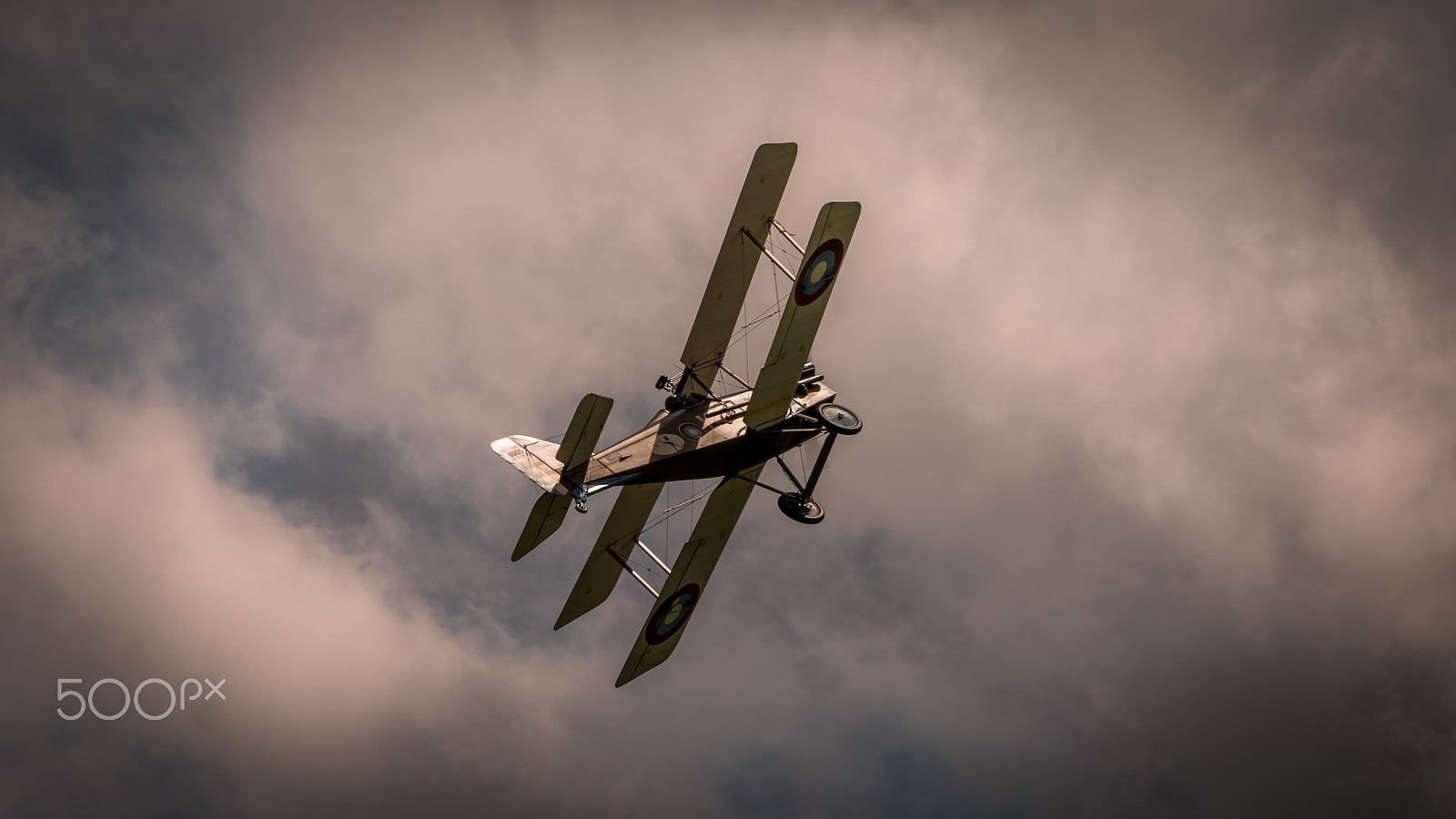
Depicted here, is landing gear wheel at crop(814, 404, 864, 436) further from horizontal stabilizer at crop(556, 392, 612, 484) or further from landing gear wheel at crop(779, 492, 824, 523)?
horizontal stabilizer at crop(556, 392, 612, 484)

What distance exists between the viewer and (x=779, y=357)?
1856cm

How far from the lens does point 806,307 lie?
18562 mm

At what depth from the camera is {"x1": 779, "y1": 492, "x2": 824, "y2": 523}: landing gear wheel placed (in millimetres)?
21750

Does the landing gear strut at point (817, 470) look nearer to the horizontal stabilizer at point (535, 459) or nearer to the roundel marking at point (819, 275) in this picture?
the roundel marking at point (819, 275)

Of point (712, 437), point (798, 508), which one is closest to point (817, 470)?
point (798, 508)

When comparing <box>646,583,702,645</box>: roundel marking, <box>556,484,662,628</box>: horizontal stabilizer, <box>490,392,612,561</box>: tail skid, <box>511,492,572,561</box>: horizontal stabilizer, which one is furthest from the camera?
<box>556,484,662,628</box>: horizontal stabilizer

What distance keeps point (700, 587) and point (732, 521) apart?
5.58 feet

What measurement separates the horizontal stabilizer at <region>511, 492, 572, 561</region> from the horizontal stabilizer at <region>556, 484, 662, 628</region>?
8.63ft

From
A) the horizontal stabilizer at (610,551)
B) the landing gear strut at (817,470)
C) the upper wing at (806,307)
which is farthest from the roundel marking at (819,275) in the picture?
the horizontal stabilizer at (610,551)

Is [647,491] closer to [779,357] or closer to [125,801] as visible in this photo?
[779,357]

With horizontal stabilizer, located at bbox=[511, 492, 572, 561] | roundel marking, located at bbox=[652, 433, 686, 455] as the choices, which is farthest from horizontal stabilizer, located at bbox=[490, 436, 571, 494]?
roundel marking, located at bbox=[652, 433, 686, 455]

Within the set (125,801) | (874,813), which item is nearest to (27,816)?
(125,801)

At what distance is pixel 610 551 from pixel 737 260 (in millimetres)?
7126

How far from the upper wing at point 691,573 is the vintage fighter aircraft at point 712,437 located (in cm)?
3
